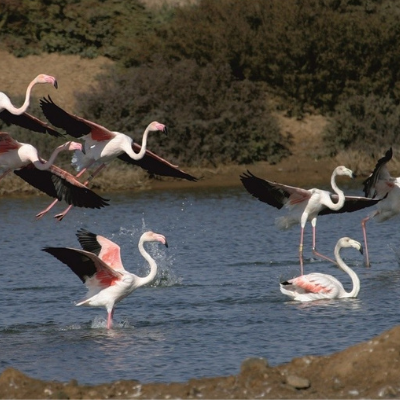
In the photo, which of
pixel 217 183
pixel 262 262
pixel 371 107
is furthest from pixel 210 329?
pixel 371 107

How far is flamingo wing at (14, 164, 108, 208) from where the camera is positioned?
1130 cm

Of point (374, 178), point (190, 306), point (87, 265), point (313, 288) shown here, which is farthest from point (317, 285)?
point (374, 178)

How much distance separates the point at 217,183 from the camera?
25.0m

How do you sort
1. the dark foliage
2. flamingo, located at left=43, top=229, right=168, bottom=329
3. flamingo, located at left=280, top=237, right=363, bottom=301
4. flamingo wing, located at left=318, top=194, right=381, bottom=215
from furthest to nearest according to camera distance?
the dark foliage, flamingo wing, located at left=318, top=194, right=381, bottom=215, flamingo, located at left=280, top=237, right=363, bottom=301, flamingo, located at left=43, top=229, right=168, bottom=329

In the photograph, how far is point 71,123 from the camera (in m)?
11.8

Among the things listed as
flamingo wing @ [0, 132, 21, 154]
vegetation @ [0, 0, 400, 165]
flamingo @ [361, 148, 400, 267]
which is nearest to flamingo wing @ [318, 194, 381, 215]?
flamingo @ [361, 148, 400, 267]

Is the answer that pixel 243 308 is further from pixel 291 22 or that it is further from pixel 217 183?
pixel 291 22

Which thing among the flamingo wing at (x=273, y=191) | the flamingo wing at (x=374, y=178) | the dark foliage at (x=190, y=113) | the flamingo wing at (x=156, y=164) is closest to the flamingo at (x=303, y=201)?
the flamingo wing at (x=273, y=191)

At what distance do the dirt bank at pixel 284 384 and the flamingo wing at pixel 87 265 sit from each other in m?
2.82

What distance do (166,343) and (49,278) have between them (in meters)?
4.42

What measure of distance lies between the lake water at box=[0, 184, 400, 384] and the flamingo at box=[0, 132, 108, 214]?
1182mm

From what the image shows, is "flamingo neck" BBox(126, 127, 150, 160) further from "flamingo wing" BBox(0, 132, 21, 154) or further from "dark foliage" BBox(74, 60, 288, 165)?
"dark foliage" BBox(74, 60, 288, 165)

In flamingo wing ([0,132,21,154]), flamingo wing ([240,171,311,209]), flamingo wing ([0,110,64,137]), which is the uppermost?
flamingo wing ([0,110,64,137])

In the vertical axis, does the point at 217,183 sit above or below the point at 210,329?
below
